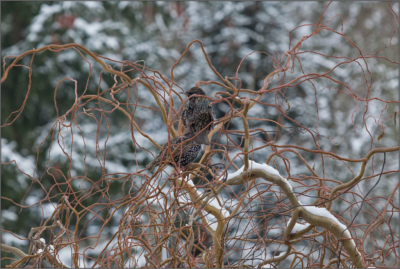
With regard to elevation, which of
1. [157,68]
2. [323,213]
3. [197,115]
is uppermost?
[157,68]

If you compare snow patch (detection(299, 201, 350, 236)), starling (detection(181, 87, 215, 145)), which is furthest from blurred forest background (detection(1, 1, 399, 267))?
snow patch (detection(299, 201, 350, 236))

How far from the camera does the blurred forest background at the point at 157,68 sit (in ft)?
12.5

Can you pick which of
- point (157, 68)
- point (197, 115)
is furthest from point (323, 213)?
point (157, 68)

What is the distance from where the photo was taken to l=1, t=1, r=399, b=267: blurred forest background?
3.81 meters

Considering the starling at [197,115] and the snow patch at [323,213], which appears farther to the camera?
the starling at [197,115]

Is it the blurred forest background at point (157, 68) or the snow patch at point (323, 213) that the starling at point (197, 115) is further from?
the blurred forest background at point (157, 68)

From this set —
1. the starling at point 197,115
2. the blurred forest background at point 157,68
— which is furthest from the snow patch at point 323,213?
the blurred forest background at point 157,68

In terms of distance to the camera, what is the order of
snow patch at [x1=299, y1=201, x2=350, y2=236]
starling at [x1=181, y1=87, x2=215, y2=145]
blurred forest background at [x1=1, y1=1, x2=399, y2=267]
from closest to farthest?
snow patch at [x1=299, y1=201, x2=350, y2=236] < starling at [x1=181, y1=87, x2=215, y2=145] < blurred forest background at [x1=1, y1=1, x2=399, y2=267]

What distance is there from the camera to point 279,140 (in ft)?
13.1

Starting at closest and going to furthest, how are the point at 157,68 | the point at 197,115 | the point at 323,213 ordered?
the point at 323,213, the point at 197,115, the point at 157,68

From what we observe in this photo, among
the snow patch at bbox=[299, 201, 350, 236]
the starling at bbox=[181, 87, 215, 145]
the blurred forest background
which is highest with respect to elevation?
the blurred forest background

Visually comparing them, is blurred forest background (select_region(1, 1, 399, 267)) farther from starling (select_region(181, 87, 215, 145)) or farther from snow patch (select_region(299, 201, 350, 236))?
snow patch (select_region(299, 201, 350, 236))

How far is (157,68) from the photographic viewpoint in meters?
4.12

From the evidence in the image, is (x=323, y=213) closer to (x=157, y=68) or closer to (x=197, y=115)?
(x=197, y=115)
